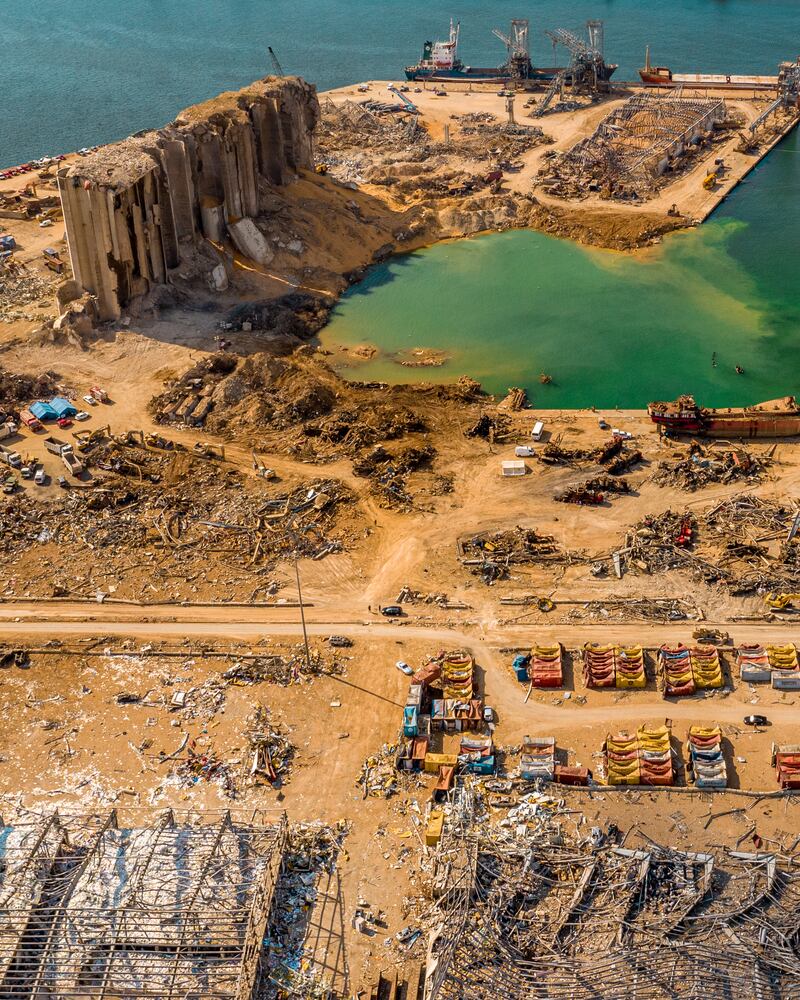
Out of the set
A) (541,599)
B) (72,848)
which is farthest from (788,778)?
(72,848)

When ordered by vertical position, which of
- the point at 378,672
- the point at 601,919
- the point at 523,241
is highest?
the point at 523,241

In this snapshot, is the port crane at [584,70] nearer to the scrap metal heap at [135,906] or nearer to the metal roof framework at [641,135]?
the metal roof framework at [641,135]

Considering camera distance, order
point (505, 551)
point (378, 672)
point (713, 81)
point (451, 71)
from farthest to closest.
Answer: point (451, 71), point (713, 81), point (505, 551), point (378, 672)

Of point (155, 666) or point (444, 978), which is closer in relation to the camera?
point (444, 978)

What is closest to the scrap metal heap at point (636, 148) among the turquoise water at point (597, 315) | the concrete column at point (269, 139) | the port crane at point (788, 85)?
the turquoise water at point (597, 315)

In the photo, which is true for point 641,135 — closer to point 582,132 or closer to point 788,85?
point 582,132

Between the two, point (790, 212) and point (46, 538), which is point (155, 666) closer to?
point (46, 538)

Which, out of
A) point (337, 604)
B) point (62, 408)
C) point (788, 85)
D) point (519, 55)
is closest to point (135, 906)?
point (337, 604)

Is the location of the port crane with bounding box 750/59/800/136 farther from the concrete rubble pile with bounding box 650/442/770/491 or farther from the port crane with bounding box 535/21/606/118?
the concrete rubble pile with bounding box 650/442/770/491
